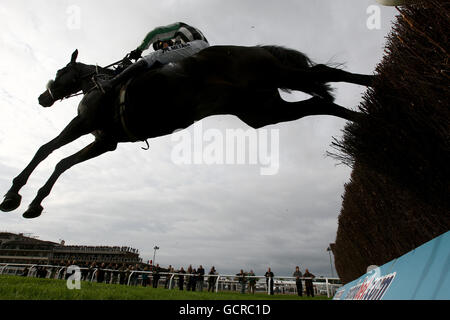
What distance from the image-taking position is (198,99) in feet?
11.4

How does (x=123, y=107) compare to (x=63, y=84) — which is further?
(x=63, y=84)

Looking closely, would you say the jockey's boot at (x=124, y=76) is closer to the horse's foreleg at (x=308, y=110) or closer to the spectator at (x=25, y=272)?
the horse's foreleg at (x=308, y=110)

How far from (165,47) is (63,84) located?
1646 millimetres

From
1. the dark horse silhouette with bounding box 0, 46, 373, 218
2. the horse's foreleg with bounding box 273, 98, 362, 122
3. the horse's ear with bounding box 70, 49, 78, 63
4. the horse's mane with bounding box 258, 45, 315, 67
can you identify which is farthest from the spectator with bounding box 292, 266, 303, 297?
the horse's ear with bounding box 70, 49, 78, 63

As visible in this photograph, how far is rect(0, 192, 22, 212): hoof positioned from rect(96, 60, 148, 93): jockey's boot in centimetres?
166

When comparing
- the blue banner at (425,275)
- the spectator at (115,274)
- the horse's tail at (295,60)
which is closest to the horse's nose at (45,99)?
the horse's tail at (295,60)

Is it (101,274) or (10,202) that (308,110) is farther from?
(101,274)

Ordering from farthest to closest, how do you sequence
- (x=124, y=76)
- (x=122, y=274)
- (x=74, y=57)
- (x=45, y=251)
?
(x=45, y=251) → (x=122, y=274) → (x=74, y=57) → (x=124, y=76)

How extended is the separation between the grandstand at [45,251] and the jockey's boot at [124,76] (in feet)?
252

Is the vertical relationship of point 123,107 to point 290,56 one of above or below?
below

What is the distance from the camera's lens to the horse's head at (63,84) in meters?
4.22

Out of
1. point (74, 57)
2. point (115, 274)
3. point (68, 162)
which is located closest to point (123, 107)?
point (68, 162)

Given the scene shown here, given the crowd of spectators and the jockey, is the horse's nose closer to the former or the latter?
the jockey

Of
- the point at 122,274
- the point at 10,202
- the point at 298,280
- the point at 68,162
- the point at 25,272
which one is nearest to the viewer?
the point at 10,202
